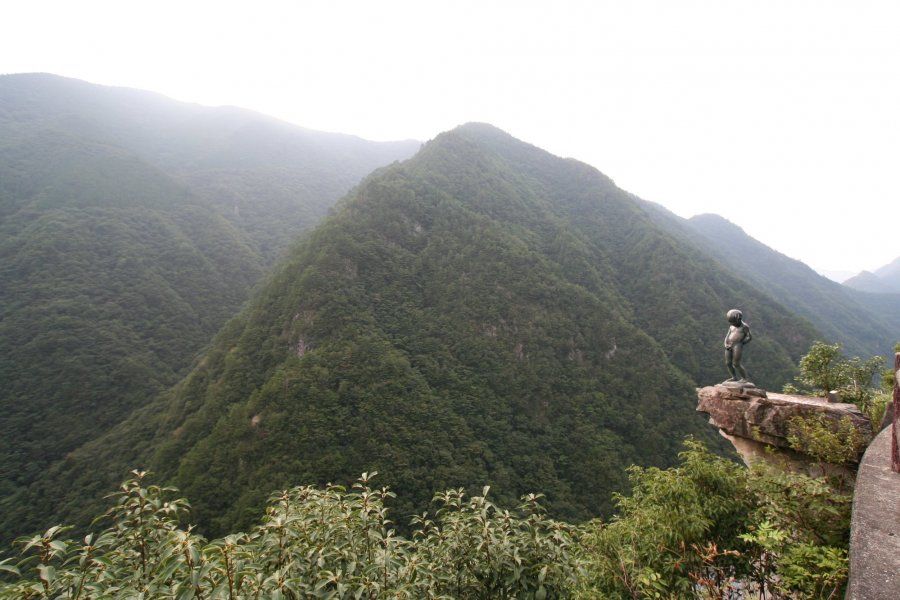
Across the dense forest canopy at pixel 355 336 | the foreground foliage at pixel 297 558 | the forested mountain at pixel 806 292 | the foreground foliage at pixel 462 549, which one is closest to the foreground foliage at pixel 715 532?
the foreground foliage at pixel 462 549

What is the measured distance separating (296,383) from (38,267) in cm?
6843

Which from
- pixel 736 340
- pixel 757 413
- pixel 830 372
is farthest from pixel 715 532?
pixel 830 372

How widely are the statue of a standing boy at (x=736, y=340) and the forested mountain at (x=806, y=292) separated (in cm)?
11595

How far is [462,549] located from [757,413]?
10080mm

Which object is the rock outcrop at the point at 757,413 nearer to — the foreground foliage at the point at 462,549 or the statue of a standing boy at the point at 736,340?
the statue of a standing boy at the point at 736,340

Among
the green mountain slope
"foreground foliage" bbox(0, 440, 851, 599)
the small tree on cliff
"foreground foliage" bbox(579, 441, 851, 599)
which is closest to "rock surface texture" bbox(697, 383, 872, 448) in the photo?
"foreground foliage" bbox(579, 441, 851, 599)

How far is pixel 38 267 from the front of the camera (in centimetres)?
7594

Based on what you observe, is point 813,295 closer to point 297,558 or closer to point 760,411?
point 760,411

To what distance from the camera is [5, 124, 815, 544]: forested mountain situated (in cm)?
4638

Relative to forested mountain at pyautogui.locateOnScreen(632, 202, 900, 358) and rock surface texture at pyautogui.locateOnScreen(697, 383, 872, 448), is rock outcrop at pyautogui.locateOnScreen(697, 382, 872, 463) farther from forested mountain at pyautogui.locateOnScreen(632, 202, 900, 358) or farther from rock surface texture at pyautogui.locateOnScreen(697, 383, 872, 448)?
forested mountain at pyautogui.locateOnScreen(632, 202, 900, 358)

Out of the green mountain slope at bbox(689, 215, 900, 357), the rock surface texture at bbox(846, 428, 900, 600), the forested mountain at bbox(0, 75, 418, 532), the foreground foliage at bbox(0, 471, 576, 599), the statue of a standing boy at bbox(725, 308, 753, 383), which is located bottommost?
the forested mountain at bbox(0, 75, 418, 532)

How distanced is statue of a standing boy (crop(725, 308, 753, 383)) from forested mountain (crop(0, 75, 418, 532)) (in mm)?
72947

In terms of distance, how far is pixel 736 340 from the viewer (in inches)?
462

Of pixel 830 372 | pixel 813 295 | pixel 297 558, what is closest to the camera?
pixel 297 558
